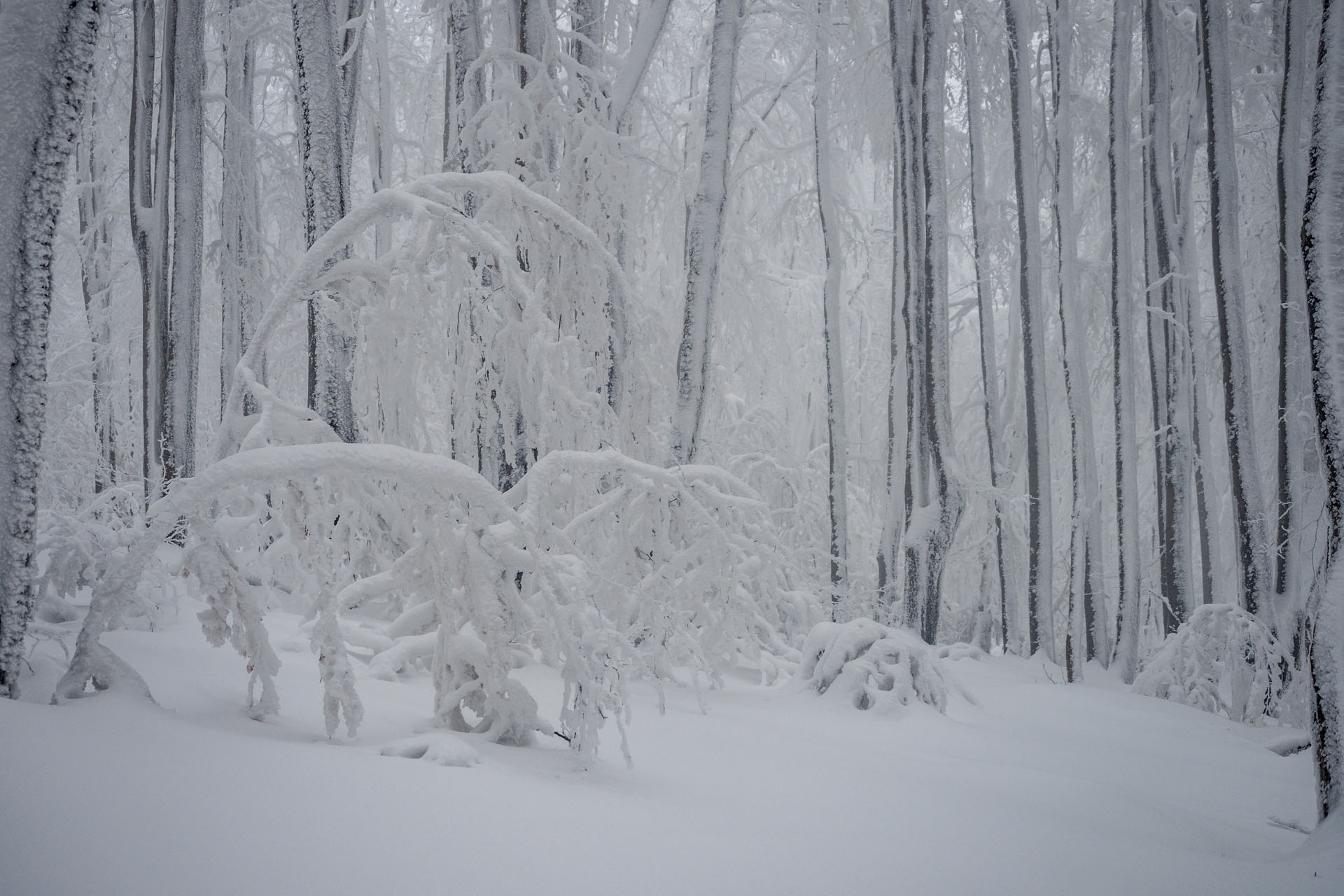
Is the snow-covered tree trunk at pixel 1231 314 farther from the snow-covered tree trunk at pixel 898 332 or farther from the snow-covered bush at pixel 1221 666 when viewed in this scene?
the snow-covered tree trunk at pixel 898 332

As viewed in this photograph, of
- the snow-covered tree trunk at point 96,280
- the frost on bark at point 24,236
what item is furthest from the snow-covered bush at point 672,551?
the snow-covered tree trunk at point 96,280

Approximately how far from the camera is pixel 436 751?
8.97ft

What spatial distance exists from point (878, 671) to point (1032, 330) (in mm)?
4755

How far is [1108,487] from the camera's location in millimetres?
17250

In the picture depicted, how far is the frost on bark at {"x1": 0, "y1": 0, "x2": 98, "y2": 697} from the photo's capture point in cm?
256

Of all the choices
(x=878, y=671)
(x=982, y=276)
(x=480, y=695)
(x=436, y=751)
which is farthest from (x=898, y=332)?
(x=436, y=751)

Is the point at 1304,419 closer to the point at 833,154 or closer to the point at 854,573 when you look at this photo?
the point at 854,573

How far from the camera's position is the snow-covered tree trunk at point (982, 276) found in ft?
30.8

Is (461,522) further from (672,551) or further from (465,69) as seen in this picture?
(465,69)

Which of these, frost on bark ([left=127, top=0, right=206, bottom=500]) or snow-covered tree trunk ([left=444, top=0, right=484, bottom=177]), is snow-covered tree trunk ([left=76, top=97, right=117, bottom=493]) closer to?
frost on bark ([left=127, top=0, right=206, bottom=500])

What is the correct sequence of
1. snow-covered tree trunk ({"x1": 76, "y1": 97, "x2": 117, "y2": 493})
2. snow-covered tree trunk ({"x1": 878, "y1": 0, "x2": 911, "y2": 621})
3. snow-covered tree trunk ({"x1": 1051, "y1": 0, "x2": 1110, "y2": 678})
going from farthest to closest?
snow-covered tree trunk ({"x1": 76, "y1": 97, "x2": 117, "y2": 493}) → snow-covered tree trunk ({"x1": 1051, "y1": 0, "x2": 1110, "y2": 678}) → snow-covered tree trunk ({"x1": 878, "y1": 0, "x2": 911, "y2": 621})

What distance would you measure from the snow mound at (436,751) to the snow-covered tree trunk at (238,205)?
27.0ft

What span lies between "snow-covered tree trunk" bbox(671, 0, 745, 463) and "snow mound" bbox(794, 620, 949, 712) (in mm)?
1770

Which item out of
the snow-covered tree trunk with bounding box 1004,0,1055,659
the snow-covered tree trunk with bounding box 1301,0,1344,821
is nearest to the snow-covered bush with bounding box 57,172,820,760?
the snow-covered tree trunk with bounding box 1301,0,1344,821
